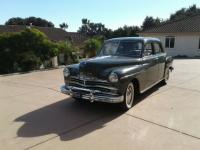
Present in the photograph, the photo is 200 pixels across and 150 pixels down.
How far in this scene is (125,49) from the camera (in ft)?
20.6

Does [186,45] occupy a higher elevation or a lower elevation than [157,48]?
lower

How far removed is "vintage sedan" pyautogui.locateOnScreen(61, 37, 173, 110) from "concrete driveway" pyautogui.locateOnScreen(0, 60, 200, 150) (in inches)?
17.7

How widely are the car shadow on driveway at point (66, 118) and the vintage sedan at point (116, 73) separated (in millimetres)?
396

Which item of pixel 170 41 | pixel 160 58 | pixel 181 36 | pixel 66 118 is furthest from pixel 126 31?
pixel 66 118

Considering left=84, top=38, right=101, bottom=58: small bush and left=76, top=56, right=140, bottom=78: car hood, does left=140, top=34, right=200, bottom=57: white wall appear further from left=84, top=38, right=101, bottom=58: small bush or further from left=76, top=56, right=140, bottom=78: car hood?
left=76, top=56, right=140, bottom=78: car hood

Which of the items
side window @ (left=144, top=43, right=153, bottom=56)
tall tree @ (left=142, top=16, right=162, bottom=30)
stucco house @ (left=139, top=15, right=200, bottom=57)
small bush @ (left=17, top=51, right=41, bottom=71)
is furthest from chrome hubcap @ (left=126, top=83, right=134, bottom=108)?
tall tree @ (left=142, top=16, right=162, bottom=30)

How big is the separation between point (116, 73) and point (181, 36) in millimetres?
20735

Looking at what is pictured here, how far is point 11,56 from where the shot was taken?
12.6m

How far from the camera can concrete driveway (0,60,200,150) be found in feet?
12.4

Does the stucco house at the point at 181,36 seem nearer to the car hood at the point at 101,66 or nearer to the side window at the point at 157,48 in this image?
the side window at the point at 157,48

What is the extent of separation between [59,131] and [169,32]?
72.9 ft

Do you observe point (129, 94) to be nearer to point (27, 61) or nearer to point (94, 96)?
point (94, 96)

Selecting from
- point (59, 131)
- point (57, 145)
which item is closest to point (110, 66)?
point (59, 131)

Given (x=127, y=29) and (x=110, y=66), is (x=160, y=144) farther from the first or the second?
(x=127, y=29)
